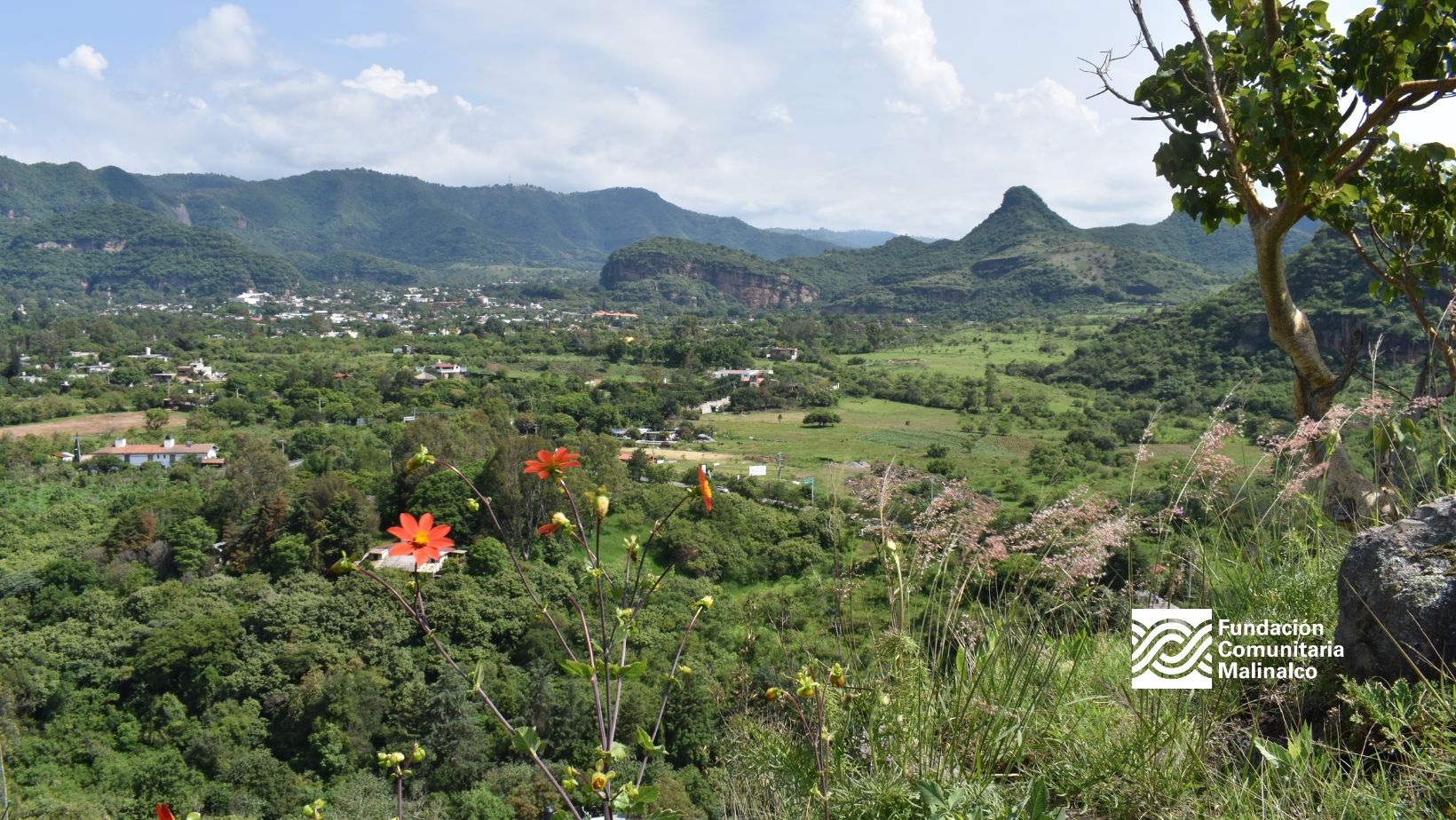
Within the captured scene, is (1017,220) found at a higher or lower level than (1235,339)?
→ higher

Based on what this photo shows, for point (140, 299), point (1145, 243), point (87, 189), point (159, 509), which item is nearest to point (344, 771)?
point (159, 509)

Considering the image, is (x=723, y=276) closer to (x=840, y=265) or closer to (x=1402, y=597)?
(x=840, y=265)

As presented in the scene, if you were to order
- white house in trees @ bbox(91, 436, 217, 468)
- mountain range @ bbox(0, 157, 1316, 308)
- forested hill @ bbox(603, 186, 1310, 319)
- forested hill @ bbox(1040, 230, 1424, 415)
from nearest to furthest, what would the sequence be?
forested hill @ bbox(1040, 230, 1424, 415)
white house in trees @ bbox(91, 436, 217, 468)
forested hill @ bbox(603, 186, 1310, 319)
mountain range @ bbox(0, 157, 1316, 308)

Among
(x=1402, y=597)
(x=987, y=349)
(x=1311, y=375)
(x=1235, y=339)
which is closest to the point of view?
(x=1402, y=597)

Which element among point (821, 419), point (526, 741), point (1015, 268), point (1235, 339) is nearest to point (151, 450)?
point (821, 419)

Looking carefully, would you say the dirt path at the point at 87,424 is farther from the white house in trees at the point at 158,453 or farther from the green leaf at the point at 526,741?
the green leaf at the point at 526,741

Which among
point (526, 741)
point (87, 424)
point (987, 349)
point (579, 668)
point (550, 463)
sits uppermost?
point (550, 463)

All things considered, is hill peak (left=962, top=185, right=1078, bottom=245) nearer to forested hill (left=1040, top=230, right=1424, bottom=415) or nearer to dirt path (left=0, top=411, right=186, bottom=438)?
forested hill (left=1040, top=230, right=1424, bottom=415)

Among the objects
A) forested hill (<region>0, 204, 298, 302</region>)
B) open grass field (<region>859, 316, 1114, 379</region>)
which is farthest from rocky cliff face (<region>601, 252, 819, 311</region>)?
forested hill (<region>0, 204, 298, 302</region>)
